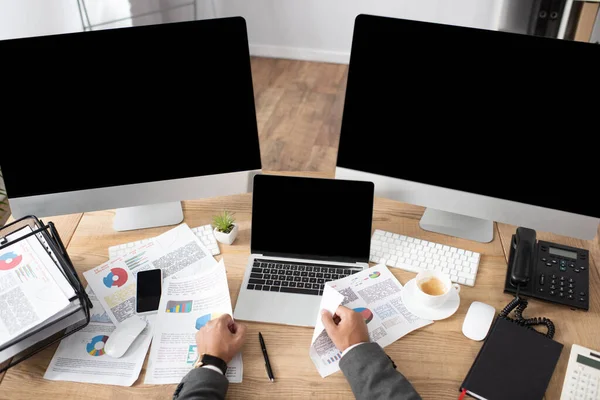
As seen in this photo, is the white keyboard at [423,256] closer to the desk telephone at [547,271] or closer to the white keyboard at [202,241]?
the desk telephone at [547,271]

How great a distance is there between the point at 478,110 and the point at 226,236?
2.25 feet

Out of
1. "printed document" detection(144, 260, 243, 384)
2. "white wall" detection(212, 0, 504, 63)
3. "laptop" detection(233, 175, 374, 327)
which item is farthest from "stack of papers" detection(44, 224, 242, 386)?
"white wall" detection(212, 0, 504, 63)

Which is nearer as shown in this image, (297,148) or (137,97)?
(137,97)

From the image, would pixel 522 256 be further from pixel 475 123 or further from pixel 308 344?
pixel 308 344

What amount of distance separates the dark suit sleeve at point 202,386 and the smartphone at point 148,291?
22cm

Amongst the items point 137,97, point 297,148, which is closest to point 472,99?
point 137,97

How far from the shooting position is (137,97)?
1159 mm

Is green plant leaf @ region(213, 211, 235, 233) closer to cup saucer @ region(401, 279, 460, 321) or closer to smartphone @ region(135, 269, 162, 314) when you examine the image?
smartphone @ region(135, 269, 162, 314)

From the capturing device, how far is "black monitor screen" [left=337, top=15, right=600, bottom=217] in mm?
1047

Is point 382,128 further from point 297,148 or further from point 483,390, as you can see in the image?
point 297,148

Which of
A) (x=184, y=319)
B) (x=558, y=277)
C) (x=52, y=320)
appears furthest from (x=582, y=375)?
(x=52, y=320)

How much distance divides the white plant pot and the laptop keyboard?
108 mm

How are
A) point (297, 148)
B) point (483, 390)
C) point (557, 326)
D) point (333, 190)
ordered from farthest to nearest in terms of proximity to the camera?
point (297, 148), point (333, 190), point (557, 326), point (483, 390)

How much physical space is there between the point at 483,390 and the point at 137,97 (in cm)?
97
